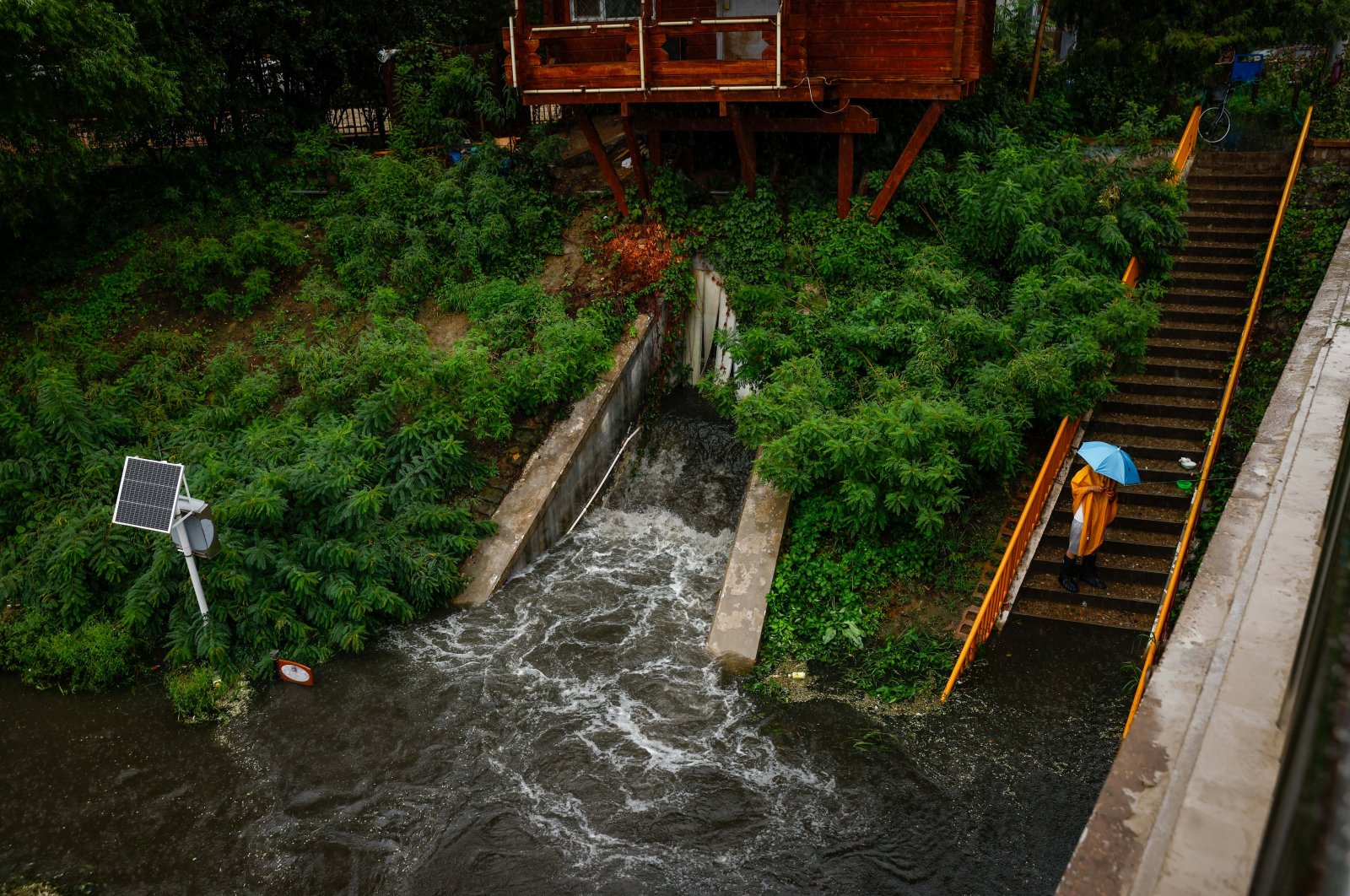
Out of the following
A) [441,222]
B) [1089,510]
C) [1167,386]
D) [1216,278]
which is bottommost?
[1089,510]

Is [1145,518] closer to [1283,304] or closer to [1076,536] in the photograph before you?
[1076,536]

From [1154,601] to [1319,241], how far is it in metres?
6.71

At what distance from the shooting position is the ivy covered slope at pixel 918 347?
957 cm

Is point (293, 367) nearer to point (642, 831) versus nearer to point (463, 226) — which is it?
point (463, 226)

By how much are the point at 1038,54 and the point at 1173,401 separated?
326 inches

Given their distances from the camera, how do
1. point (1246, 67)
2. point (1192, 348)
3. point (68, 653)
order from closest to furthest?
1. point (68, 653)
2. point (1192, 348)
3. point (1246, 67)

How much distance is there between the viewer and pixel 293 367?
1259cm

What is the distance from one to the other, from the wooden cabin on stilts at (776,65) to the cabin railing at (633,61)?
0.02m

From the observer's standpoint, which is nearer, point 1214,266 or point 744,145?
point 1214,266

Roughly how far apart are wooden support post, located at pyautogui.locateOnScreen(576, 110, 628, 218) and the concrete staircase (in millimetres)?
8051

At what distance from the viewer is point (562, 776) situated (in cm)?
818

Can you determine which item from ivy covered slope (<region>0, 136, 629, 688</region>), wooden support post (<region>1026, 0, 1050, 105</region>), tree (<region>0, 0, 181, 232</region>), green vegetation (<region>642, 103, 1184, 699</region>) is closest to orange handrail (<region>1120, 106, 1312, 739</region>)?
green vegetation (<region>642, 103, 1184, 699</region>)

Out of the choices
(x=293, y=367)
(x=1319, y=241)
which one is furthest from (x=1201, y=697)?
(x=293, y=367)

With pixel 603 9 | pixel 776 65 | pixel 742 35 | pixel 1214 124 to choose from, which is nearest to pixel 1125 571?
pixel 776 65
